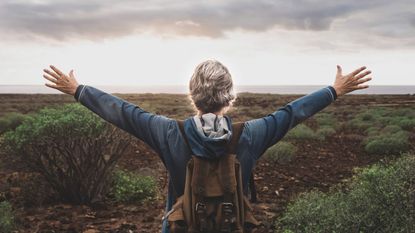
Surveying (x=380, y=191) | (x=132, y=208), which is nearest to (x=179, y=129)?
(x=380, y=191)

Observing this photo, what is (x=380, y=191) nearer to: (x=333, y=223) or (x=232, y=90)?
(x=333, y=223)

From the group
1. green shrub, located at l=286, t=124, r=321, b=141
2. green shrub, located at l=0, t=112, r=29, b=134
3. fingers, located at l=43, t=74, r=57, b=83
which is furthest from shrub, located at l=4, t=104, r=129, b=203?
green shrub, located at l=0, t=112, r=29, b=134

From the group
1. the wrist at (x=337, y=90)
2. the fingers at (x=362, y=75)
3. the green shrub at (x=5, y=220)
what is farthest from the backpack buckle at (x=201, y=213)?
the green shrub at (x=5, y=220)

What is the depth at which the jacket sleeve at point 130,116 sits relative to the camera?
2795 mm

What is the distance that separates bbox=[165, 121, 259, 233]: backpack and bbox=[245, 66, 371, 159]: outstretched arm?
0.54ft

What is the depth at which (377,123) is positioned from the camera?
86.4 feet

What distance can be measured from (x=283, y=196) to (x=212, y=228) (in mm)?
7050

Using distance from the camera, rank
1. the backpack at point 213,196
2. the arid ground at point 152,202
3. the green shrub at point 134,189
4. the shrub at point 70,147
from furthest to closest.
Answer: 1. the green shrub at point 134,189
2. the shrub at point 70,147
3. the arid ground at point 152,202
4. the backpack at point 213,196

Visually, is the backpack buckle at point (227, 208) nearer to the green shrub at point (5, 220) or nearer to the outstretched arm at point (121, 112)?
the outstretched arm at point (121, 112)

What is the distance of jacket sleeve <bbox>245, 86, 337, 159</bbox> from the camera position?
277 centimetres

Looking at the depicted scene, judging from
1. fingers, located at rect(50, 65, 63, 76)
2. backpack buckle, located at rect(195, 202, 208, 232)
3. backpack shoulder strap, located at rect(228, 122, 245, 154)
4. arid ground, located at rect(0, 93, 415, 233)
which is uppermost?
fingers, located at rect(50, 65, 63, 76)

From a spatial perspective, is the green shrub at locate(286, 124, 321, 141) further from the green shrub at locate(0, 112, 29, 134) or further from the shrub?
the green shrub at locate(0, 112, 29, 134)

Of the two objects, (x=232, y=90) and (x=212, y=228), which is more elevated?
(x=232, y=90)

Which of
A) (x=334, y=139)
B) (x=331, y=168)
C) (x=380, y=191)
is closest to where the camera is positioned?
(x=380, y=191)
